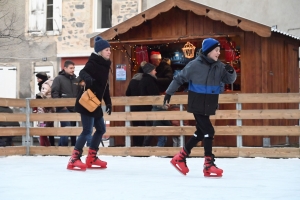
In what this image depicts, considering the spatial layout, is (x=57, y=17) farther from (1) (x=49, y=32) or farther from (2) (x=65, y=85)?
(2) (x=65, y=85)

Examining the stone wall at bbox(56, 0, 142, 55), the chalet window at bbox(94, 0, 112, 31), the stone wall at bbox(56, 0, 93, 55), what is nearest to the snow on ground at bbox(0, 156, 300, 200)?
the stone wall at bbox(56, 0, 142, 55)

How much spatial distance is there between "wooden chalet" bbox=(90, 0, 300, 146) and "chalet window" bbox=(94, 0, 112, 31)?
7796mm

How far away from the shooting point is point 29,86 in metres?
23.2

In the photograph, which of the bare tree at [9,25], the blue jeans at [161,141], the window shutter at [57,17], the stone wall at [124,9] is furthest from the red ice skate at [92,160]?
the bare tree at [9,25]

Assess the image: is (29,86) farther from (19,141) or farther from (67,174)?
(67,174)

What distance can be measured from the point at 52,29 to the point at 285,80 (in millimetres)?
10794

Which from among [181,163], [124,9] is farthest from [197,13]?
[124,9]

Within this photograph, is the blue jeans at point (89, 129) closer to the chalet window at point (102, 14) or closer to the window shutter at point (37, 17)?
the chalet window at point (102, 14)

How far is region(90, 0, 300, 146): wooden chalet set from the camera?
13.1 m

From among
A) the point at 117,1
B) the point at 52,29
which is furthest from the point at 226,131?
the point at 52,29

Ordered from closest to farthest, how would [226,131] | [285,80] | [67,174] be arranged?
[67,174] → [226,131] → [285,80]

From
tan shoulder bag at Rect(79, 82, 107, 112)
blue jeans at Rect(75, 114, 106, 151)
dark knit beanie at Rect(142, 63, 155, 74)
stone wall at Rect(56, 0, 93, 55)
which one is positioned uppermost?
stone wall at Rect(56, 0, 93, 55)

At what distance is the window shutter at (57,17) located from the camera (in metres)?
22.7

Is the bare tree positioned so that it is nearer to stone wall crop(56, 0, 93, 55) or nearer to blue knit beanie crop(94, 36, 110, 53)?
stone wall crop(56, 0, 93, 55)
